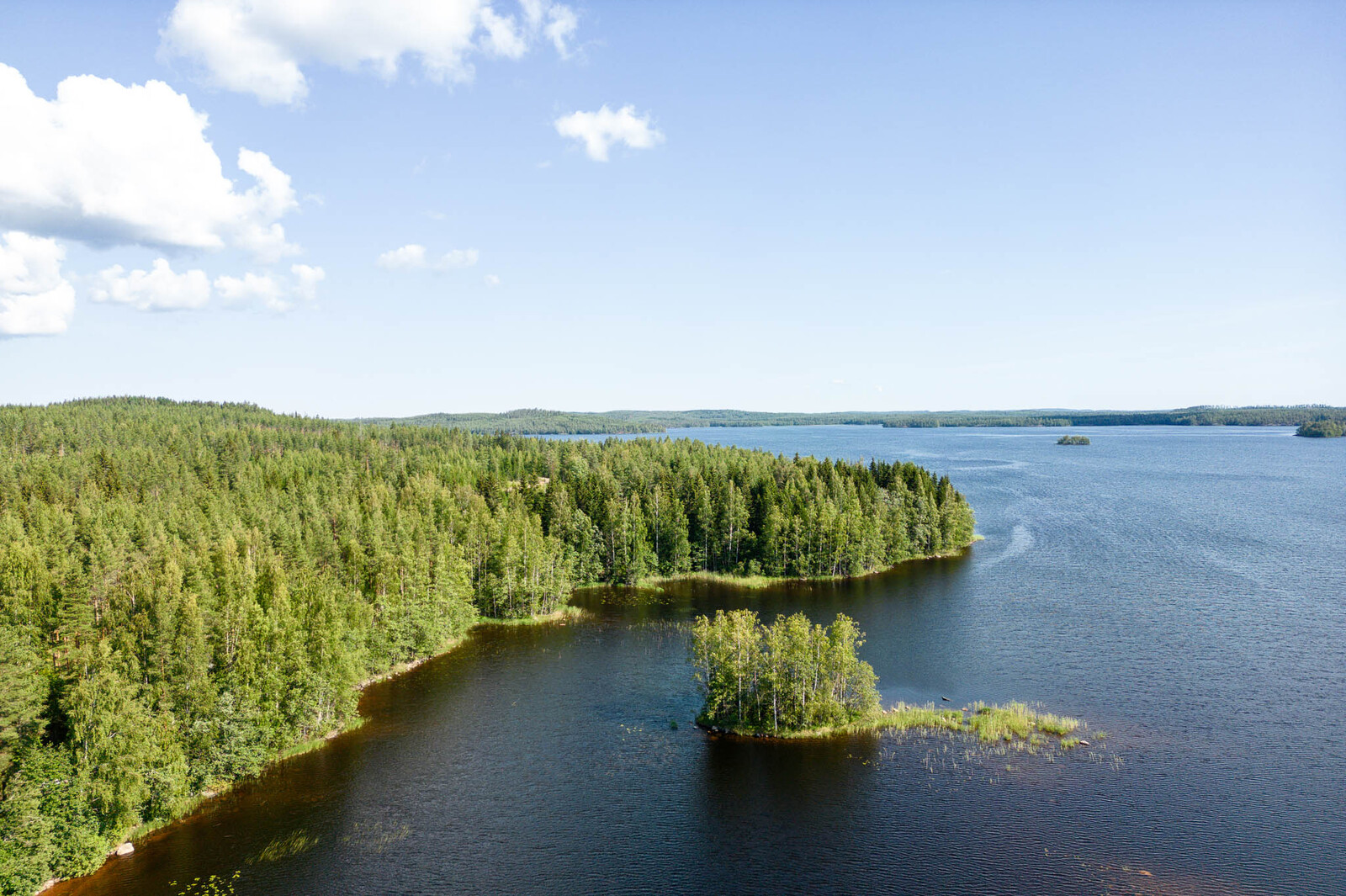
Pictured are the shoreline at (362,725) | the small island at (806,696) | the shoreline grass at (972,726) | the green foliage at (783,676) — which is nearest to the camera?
the shoreline at (362,725)

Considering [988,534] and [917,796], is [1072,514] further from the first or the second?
[917,796]

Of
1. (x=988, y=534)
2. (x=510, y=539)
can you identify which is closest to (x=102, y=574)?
(x=510, y=539)

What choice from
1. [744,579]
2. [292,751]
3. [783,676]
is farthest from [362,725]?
[744,579]

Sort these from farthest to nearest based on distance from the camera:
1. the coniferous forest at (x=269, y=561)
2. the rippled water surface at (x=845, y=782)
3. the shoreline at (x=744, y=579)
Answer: the shoreline at (x=744, y=579) → the coniferous forest at (x=269, y=561) → the rippled water surface at (x=845, y=782)

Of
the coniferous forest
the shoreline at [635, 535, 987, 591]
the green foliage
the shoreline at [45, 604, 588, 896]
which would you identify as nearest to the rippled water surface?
the shoreline at [45, 604, 588, 896]

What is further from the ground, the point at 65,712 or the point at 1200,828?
the point at 65,712

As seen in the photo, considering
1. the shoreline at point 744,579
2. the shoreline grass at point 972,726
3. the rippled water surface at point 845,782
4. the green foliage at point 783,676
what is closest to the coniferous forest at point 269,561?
the shoreline at point 744,579

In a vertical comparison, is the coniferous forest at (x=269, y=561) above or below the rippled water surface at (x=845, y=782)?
above

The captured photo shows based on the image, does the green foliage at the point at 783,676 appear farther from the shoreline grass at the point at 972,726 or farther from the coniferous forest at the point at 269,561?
the coniferous forest at the point at 269,561
